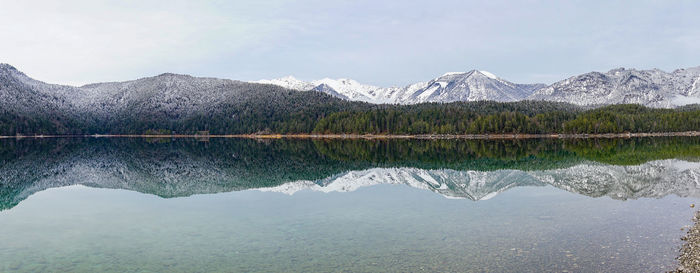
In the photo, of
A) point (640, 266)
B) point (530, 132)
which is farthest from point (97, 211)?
point (530, 132)

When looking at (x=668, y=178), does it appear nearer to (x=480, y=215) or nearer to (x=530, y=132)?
(x=480, y=215)

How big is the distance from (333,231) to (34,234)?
15.8 meters

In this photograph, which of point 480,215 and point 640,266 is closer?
point 640,266

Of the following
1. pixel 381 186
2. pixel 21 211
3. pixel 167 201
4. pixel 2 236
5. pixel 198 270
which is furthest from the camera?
pixel 381 186

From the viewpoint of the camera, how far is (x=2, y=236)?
24.7 m

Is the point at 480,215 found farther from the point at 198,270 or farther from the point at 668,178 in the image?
the point at 668,178

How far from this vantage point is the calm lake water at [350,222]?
19.7m

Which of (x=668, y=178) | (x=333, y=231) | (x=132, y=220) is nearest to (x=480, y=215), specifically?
(x=333, y=231)

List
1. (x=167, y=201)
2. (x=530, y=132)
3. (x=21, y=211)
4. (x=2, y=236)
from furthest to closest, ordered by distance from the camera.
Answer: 1. (x=530, y=132)
2. (x=167, y=201)
3. (x=21, y=211)
4. (x=2, y=236)

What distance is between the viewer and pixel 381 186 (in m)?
45.2

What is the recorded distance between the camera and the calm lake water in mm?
19734

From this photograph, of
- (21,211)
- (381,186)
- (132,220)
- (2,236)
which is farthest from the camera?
(381,186)

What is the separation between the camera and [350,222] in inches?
1105

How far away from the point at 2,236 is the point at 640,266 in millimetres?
29861
